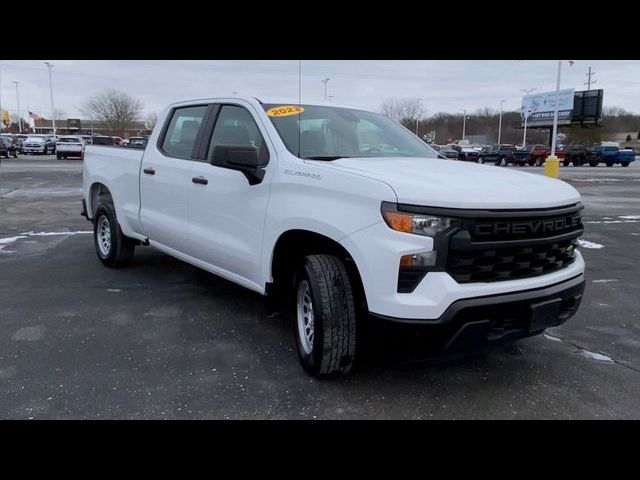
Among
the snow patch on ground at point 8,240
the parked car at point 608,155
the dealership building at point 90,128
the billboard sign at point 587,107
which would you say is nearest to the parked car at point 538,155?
the parked car at point 608,155

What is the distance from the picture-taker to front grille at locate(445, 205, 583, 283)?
2.97 m

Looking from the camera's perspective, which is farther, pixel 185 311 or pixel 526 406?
pixel 185 311

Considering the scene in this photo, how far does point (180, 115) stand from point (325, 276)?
9.40ft

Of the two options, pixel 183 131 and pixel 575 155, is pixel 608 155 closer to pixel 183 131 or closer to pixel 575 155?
pixel 575 155

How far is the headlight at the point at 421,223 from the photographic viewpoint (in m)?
2.94

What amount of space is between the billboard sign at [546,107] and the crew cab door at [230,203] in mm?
65421

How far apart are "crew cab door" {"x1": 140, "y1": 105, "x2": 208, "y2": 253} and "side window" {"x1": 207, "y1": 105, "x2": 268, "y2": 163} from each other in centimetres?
29

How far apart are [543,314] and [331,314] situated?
1.26m

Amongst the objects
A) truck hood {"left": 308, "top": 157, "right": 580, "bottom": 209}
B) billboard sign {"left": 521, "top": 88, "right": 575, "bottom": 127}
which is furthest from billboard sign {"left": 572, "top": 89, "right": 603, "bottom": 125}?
truck hood {"left": 308, "top": 157, "right": 580, "bottom": 209}

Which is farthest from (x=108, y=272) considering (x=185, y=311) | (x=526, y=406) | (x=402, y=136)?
(x=526, y=406)

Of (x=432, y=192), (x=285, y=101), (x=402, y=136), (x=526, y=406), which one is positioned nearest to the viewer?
(x=432, y=192)

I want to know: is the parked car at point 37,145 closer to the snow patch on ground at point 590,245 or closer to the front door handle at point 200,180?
the snow patch on ground at point 590,245
